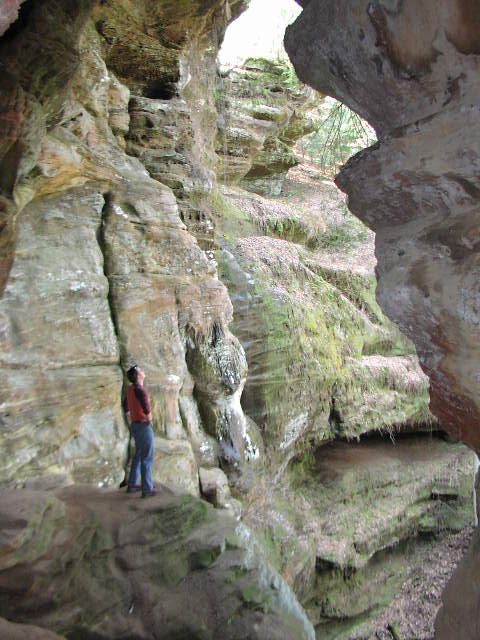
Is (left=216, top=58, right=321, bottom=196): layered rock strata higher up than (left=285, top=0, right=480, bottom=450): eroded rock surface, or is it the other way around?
(left=216, top=58, right=321, bottom=196): layered rock strata

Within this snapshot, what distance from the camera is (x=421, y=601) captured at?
8.90 meters

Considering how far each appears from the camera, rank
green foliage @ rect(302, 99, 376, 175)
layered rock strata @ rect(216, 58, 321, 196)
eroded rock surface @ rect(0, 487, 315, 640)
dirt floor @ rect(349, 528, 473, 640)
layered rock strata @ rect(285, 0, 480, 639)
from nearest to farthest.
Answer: layered rock strata @ rect(285, 0, 480, 639) < eroded rock surface @ rect(0, 487, 315, 640) < green foliage @ rect(302, 99, 376, 175) < dirt floor @ rect(349, 528, 473, 640) < layered rock strata @ rect(216, 58, 321, 196)

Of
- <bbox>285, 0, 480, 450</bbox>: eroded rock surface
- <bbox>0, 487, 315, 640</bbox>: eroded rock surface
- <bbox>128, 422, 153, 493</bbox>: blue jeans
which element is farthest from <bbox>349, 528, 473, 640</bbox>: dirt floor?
<bbox>285, 0, 480, 450</bbox>: eroded rock surface

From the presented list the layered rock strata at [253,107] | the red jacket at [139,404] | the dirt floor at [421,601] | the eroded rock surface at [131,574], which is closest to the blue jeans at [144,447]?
the red jacket at [139,404]

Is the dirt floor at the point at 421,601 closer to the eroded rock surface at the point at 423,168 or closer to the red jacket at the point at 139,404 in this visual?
the red jacket at the point at 139,404

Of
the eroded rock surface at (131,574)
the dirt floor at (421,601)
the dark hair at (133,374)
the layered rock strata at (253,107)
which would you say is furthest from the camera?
the layered rock strata at (253,107)

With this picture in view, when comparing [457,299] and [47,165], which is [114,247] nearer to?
[47,165]

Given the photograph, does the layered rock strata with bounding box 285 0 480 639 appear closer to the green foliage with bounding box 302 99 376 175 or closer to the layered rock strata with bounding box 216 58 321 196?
the green foliage with bounding box 302 99 376 175

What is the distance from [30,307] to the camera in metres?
5.56

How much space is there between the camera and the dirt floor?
26.9 ft

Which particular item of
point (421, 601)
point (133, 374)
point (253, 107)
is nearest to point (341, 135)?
point (133, 374)

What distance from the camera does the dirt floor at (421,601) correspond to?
8195 mm

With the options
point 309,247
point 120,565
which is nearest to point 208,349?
point 120,565

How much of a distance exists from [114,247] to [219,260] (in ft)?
11.9
